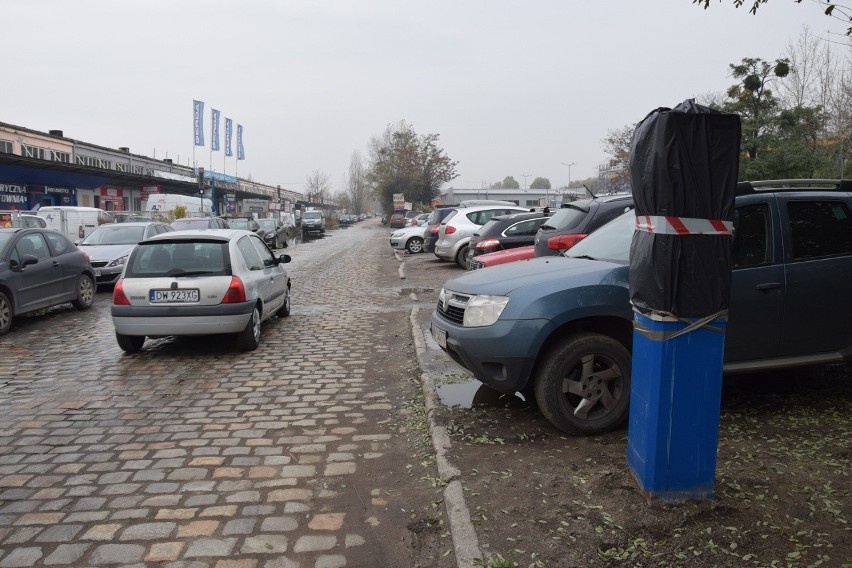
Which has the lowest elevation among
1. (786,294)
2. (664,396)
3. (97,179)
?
(664,396)

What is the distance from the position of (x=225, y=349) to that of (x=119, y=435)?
3.19 metres

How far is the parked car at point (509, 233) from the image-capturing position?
14.4 metres

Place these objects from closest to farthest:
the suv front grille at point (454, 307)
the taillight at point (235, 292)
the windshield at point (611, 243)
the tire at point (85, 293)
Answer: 1. the suv front grille at point (454, 307)
2. the windshield at point (611, 243)
3. the taillight at point (235, 292)
4. the tire at point (85, 293)

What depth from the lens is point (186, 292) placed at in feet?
25.4

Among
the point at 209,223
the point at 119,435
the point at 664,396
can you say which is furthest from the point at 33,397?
the point at 209,223

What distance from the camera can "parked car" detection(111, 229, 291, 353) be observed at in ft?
25.4

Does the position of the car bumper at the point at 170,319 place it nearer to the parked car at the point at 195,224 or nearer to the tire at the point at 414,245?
the parked car at the point at 195,224

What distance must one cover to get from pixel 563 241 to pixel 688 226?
6.05 m

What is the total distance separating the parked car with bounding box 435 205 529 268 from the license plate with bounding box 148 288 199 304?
12106 millimetres

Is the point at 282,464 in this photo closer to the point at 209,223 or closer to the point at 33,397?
the point at 33,397

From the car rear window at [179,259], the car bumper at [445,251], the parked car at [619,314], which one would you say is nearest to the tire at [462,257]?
the car bumper at [445,251]

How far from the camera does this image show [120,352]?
330 inches

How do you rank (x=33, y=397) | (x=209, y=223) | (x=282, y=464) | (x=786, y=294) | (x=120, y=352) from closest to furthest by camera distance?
(x=282, y=464)
(x=786, y=294)
(x=33, y=397)
(x=120, y=352)
(x=209, y=223)

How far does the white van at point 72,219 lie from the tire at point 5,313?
699 inches
